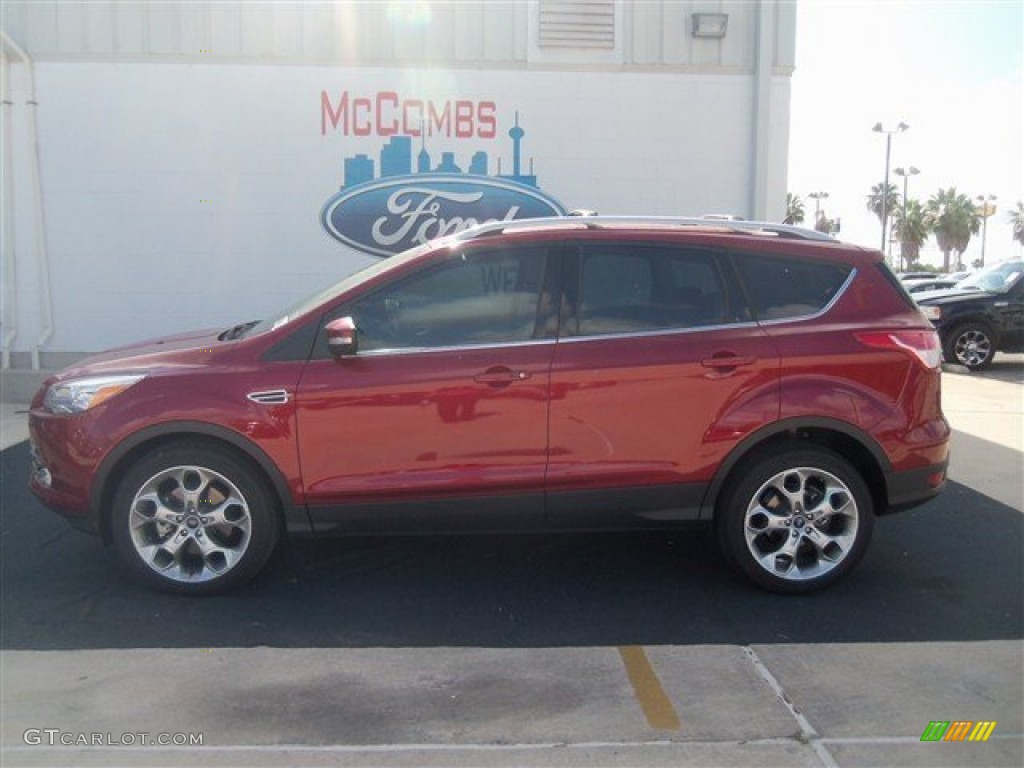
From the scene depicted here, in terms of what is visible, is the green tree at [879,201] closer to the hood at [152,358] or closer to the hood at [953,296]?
the hood at [953,296]

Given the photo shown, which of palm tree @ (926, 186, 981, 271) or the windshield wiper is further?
palm tree @ (926, 186, 981, 271)

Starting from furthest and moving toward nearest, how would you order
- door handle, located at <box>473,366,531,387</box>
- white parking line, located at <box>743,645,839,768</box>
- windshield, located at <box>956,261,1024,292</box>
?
windshield, located at <box>956,261,1024,292</box> < door handle, located at <box>473,366,531,387</box> < white parking line, located at <box>743,645,839,768</box>

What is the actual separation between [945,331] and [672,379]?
11.2 meters

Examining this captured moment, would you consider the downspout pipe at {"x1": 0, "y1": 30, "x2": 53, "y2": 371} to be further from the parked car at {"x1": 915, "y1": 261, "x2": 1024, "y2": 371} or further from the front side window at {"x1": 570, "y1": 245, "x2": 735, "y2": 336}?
the parked car at {"x1": 915, "y1": 261, "x2": 1024, "y2": 371}

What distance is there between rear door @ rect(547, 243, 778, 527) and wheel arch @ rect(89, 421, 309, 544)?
52.5 inches

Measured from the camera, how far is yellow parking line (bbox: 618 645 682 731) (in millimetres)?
3854

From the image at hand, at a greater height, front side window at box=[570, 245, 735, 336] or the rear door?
front side window at box=[570, 245, 735, 336]

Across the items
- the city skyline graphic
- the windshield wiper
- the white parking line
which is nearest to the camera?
the white parking line

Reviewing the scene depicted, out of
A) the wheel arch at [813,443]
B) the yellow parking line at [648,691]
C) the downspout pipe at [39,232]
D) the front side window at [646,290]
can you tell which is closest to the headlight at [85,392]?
the front side window at [646,290]

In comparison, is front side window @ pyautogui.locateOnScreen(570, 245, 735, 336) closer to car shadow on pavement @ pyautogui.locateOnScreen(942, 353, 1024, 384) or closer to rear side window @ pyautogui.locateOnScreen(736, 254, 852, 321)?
rear side window @ pyautogui.locateOnScreen(736, 254, 852, 321)

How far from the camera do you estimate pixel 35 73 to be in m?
10.3

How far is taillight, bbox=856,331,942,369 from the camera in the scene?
504cm

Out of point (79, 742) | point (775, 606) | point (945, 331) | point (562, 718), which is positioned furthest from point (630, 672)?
point (945, 331)

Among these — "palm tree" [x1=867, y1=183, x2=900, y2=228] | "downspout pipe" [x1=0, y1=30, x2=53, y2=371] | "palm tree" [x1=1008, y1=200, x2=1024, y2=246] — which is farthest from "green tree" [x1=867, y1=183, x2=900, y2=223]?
"downspout pipe" [x1=0, y1=30, x2=53, y2=371]
